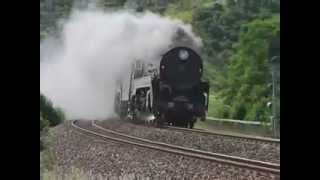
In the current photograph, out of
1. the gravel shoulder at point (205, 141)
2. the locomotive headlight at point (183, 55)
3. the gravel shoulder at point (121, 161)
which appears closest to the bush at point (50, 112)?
the gravel shoulder at point (121, 161)

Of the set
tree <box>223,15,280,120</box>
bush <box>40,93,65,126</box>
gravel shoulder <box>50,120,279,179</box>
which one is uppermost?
tree <box>223,15,280,120</box>

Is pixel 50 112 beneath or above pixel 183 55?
beneath

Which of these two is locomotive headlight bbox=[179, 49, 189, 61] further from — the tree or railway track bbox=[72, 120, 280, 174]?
railway track bbox=[72, 120, 280, 174]

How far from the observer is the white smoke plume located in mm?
3322

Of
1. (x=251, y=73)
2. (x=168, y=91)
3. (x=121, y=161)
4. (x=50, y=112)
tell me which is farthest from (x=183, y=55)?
(x=50, y=112)

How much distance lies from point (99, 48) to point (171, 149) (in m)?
0.65

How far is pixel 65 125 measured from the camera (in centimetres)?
331

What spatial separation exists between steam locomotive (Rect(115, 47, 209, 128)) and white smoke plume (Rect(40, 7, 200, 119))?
0.21ft

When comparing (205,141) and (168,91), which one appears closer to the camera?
(205,141)

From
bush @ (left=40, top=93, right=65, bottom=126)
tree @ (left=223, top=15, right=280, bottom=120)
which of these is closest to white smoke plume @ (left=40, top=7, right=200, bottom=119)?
bush @ (left=40, top=93, right=65, bottom=126)

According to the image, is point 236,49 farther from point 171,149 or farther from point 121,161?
point 121,161

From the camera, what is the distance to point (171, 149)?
130 inches
